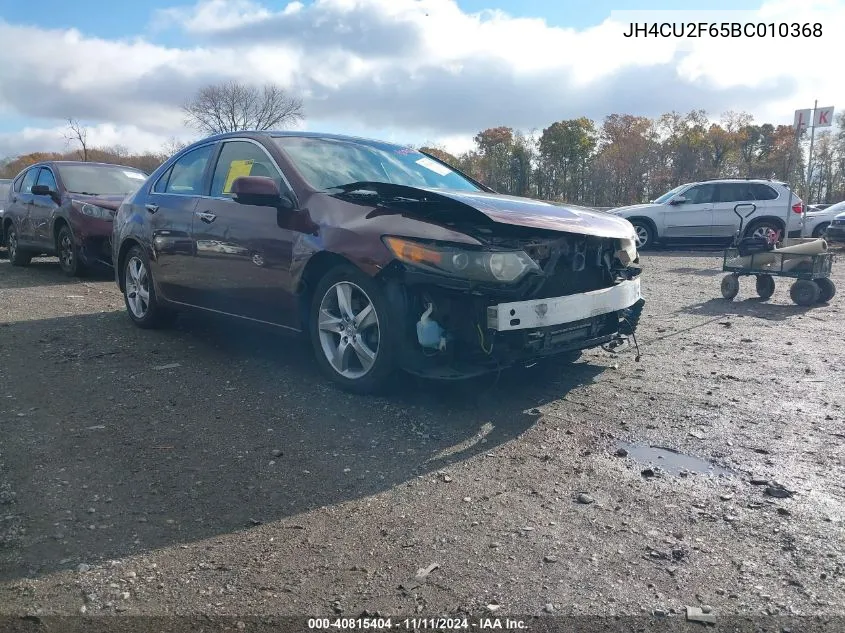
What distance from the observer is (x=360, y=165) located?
209 inches

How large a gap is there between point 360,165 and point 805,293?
6.04 metres

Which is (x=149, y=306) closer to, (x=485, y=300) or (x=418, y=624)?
(x=485, y=300)

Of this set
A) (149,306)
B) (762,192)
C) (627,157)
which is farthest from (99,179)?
(627,157)

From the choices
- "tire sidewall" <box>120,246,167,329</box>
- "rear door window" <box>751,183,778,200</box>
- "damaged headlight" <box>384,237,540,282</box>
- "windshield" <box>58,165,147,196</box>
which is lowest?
"tire sidewall" <box>120,246,167,329</box>

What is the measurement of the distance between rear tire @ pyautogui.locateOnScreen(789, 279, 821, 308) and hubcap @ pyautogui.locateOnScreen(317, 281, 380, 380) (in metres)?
6.36

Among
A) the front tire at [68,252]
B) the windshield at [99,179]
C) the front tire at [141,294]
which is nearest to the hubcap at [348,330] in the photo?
the front tire at [141,294]

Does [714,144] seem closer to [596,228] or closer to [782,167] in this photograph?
[782,167]

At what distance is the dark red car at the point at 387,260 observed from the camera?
13.1 feet

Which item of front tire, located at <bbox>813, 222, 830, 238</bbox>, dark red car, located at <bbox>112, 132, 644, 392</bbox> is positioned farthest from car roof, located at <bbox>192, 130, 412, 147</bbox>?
front tire, located at <bbox>813, 222, 830, 238</bbox>

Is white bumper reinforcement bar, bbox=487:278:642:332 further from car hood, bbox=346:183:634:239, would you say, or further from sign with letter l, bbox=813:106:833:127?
sign with letter l, bbox=813:106:833:127

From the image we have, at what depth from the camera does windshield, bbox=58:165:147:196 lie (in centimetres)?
1054

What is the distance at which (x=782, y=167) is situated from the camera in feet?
121

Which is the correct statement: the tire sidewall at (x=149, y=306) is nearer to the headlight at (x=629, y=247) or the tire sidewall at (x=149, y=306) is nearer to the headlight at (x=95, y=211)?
the headlight at (x=95, y=211)

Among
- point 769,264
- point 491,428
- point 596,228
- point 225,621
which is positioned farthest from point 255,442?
point 769,264
